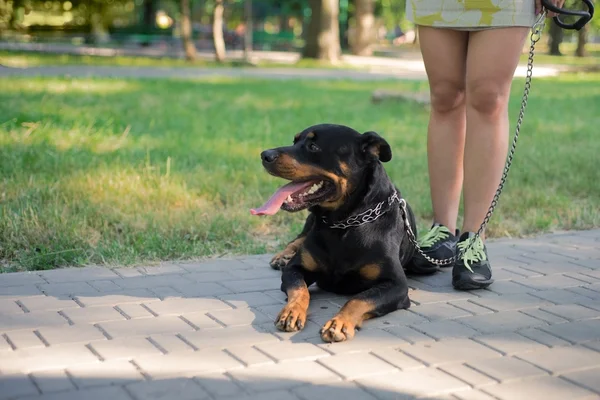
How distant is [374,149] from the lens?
14.6 feet

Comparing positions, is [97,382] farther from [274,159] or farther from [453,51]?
[453,51]

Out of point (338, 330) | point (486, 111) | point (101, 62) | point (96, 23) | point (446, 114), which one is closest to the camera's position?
point (338, 330)

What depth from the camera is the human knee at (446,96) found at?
200 inches

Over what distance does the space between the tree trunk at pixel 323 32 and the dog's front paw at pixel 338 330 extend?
26024 millimetres

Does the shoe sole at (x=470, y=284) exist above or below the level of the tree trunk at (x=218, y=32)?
below

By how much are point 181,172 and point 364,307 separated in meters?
3.70

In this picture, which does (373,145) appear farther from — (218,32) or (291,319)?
(218,32)

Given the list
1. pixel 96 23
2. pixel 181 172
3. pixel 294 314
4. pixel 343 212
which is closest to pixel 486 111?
pixel 343 212

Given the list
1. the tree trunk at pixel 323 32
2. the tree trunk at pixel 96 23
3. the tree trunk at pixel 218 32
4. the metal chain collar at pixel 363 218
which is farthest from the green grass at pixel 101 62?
the metal chain collar at pixel 363 218

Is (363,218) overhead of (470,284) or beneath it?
overhead

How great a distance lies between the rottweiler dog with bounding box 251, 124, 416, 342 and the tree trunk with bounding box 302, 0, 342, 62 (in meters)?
25.3

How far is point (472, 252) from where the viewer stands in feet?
15.8

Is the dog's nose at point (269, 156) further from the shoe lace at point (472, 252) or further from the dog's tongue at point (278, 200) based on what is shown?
the shoe lace at point (472, 252)

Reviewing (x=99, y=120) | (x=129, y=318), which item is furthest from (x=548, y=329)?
(x=99, y=120)
